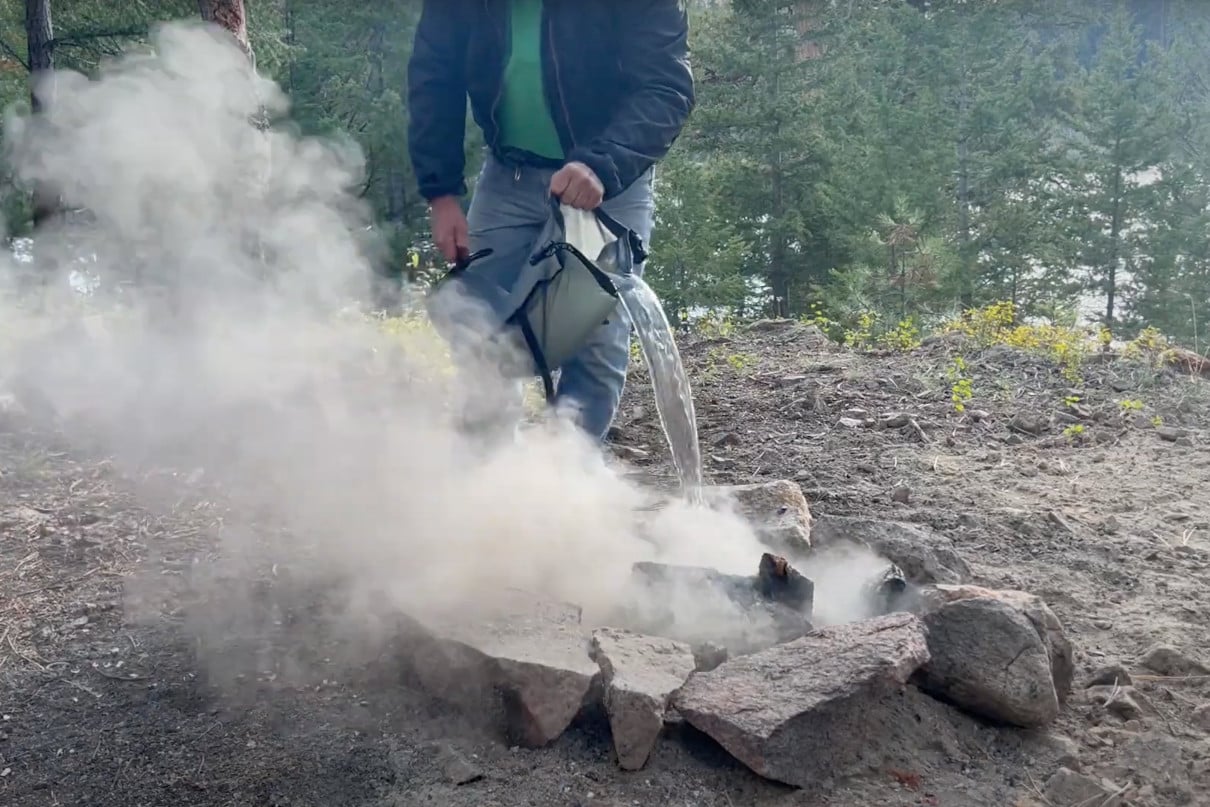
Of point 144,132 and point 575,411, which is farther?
point 144,132

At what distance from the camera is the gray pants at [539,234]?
324 centimetres

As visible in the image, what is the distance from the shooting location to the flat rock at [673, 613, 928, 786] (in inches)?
76.6

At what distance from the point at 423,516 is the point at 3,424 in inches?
109

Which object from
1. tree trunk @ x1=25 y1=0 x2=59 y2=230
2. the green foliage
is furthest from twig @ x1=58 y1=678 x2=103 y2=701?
the green foliage

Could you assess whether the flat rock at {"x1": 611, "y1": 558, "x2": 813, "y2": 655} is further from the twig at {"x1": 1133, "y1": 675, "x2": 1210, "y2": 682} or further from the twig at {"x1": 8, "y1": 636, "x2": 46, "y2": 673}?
the twig at {"x1": 8, "y1": 636, "x2": 46, "y2": 673}

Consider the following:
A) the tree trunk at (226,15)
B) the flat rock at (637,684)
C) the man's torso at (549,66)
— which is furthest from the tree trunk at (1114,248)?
the flat rock at (637,684)

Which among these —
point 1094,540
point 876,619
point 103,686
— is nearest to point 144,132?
point 103,686

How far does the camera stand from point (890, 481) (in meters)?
3.82

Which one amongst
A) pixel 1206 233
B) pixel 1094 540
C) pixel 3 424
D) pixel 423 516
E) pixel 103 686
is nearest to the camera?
pixel 103 686

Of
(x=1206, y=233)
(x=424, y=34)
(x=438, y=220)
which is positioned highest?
(x=424, y=34)

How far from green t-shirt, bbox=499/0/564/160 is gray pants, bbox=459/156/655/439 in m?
0.09

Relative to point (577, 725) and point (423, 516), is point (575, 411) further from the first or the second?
point (577, 725)

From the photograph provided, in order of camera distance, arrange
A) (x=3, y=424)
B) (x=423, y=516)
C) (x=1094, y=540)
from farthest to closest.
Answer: (x=3, y=424)
(x=1094, y=540)
(x=423, y=516)

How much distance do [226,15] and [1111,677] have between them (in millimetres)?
5113
